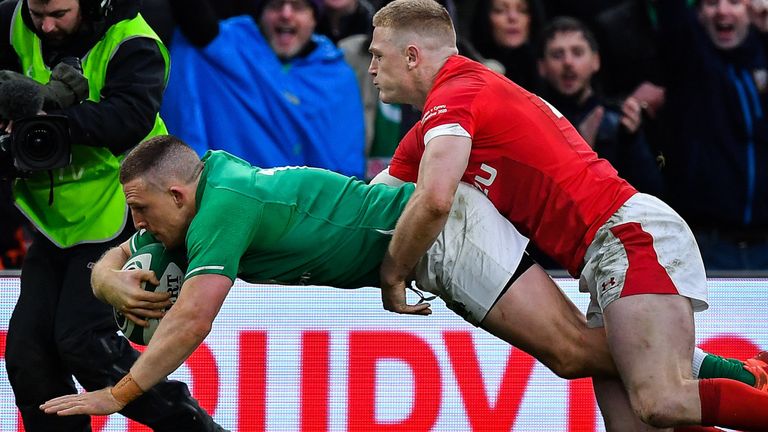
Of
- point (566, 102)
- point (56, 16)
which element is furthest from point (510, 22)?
point (56, 16)

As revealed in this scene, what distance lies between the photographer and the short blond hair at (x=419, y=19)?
561 centimetres

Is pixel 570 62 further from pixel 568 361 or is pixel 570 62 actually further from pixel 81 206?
pixel 81 206

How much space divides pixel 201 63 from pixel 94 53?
1877 mm

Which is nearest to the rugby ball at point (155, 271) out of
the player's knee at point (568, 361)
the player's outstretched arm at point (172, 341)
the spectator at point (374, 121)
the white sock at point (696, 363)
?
the player's outstretched arm at point (172, 341)

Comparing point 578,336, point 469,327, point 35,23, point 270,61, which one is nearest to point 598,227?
point 578,336

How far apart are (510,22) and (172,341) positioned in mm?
4084

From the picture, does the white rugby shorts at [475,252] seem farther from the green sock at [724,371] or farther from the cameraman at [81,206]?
the cameraman at [81,206]

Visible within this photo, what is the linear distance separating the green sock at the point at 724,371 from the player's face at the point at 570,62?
280 centimetres

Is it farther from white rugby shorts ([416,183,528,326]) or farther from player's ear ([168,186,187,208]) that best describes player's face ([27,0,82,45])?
white rugby shorts ([416,183,528,326])

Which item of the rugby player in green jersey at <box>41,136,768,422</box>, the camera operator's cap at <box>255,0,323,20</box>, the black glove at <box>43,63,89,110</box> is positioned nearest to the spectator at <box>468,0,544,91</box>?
the camera operator's cap at <box>255,0,323,20</box>

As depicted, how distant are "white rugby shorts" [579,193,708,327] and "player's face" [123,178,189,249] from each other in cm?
147

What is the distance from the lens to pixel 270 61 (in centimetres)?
813

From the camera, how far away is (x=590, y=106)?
8.17m

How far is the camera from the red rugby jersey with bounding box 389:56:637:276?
5406 millimetres
